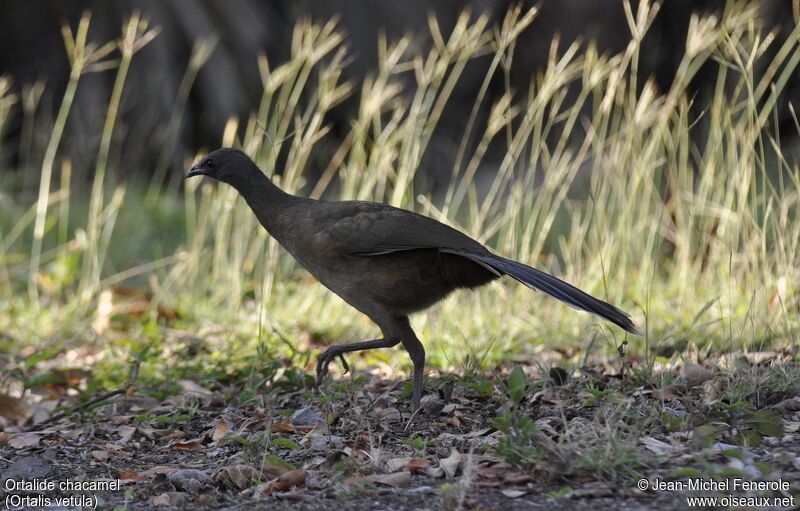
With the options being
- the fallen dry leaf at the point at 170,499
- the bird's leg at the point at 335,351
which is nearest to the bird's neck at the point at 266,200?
the bird's leg at the point at 335,351

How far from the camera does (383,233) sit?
3848mm

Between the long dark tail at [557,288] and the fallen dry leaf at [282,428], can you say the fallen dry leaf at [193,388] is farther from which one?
the long dark tail at [557,288]

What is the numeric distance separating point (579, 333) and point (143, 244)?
13.6 feet

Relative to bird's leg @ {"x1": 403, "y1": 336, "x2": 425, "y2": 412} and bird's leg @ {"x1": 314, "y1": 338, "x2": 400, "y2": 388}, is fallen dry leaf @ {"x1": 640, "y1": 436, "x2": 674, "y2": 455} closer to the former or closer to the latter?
bird's leg @ {"x1": 403, "y1": 336, "x2": 425, "y2": 412}

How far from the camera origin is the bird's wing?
3.79 metres

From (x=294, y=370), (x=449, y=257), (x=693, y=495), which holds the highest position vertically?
(x=449, y=257)

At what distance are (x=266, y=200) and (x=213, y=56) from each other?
6902mm

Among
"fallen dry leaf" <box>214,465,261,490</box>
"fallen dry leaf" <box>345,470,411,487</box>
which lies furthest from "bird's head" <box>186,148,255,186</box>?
"fallen dry leaf" <box>345,470,411,487</box>

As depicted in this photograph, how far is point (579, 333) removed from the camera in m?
5.00

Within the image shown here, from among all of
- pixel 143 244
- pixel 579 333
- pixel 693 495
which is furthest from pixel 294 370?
pixel 143 244

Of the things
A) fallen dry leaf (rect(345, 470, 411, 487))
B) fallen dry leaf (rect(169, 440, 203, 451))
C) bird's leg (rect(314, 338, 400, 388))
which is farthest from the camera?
bird's leg (rect(314, 338, 400, 388))

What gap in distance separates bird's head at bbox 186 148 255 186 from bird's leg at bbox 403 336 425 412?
3.17ft

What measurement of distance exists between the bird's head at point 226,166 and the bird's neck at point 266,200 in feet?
0.08

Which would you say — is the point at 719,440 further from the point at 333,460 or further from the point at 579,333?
the point at 579,333
